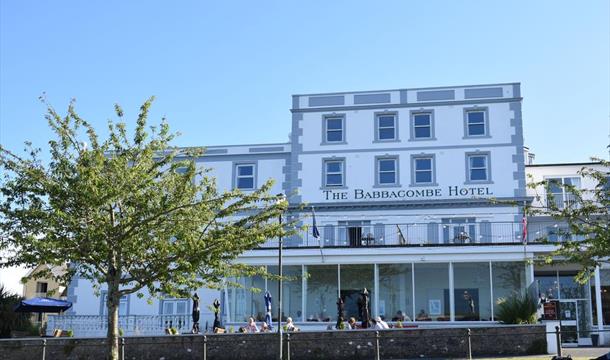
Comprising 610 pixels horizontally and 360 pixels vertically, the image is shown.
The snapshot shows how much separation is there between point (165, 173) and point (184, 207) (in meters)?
1.76

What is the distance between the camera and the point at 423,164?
3778 cm

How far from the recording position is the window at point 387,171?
1490 inches

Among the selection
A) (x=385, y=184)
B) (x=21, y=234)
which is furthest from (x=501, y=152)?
(x=21, y=234)

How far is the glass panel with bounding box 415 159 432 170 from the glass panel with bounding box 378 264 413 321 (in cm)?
681

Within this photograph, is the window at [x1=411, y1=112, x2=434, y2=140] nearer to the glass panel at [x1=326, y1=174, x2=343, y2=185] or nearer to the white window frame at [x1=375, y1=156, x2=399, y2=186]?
the white window frame at [x1=375, y1=156, x2=399, y2=186]

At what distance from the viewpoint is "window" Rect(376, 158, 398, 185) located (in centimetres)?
3784

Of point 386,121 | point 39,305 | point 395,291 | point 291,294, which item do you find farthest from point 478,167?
point 39,305

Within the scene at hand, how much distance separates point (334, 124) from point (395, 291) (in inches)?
390

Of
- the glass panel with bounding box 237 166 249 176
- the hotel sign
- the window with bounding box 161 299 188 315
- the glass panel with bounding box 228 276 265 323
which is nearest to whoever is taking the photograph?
the glass panel with bounding box 228 276 265 323

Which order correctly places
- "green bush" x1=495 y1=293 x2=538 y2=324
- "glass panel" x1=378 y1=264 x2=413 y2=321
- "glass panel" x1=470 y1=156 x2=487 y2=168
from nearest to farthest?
"green bush" x1=495 y1=293 x2=538 y2=324, "glass panel" x1=378 y1=264 x2=413 y2=321, "glass panel" x1=470 y1=156 x2=487 y2=168

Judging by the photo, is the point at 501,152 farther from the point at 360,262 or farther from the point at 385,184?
the point at 360,262

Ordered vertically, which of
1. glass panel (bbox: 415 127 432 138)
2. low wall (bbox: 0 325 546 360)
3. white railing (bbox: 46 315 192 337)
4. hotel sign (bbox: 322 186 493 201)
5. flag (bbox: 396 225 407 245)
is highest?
glass panel (bbox: 415 127 432 138)

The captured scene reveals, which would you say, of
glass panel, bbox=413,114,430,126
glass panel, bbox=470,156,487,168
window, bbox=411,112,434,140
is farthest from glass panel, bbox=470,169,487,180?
glass panel, bbox=413,114,430,126

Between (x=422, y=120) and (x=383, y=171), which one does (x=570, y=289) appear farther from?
(x=422, y=120)
